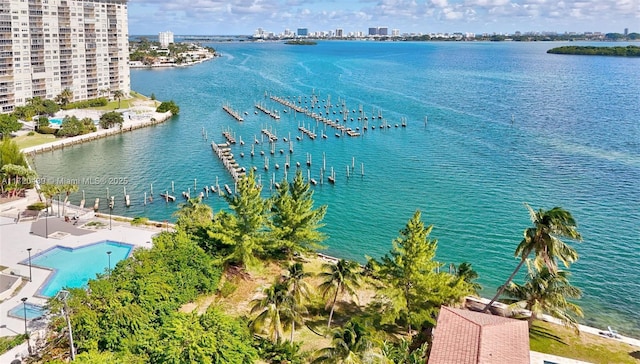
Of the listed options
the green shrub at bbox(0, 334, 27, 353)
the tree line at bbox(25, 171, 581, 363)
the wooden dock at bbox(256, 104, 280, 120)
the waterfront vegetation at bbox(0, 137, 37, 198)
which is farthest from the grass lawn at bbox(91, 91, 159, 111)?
the green shrub at bbox(0, 334, 27, 353)

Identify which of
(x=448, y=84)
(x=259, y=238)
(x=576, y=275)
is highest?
(x=448, y=84)

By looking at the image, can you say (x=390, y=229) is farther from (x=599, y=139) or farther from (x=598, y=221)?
(x=599, y=139)

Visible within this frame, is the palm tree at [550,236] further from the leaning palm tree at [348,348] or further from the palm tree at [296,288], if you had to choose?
the leaning palm tree at [348,348]

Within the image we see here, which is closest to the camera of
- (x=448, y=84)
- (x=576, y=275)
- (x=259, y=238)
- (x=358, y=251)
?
(x=259, y=238)

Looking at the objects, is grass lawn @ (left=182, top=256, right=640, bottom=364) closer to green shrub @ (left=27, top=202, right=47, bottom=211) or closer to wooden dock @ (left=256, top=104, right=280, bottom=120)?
green shrub @ (left=27, top=202, right=47, bottom=211)

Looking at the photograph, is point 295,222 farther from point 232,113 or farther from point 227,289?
point 232,113

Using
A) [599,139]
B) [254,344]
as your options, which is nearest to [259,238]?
[254,344]
